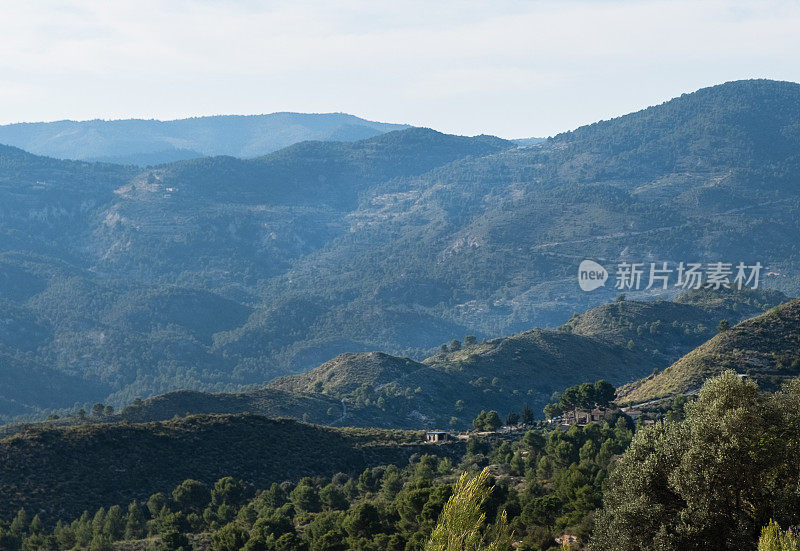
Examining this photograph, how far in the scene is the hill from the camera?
4117 inches

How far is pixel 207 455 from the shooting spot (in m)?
118

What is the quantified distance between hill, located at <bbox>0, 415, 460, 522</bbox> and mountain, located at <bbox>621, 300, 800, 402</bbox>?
134 ft

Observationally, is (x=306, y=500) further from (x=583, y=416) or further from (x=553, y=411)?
(x=553, y=411)

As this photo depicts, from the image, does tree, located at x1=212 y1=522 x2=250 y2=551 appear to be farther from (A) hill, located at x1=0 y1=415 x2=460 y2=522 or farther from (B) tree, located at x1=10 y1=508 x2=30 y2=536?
(A) hill, located at x1=0 y1=415 x2=460 y2=522

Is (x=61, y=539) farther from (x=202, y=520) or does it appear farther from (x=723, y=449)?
(x=723, y=449)

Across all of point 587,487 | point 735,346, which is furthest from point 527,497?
point 735,346

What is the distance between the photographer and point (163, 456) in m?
116

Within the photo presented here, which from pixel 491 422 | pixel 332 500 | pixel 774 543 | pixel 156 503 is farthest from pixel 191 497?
pixel 774 543

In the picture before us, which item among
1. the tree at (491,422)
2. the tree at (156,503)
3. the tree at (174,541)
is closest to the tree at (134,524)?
the tree at (156,503)

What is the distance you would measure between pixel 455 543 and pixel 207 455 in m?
89.5

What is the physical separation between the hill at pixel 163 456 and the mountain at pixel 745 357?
40857 millimetres

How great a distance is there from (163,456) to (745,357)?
83.5 metres

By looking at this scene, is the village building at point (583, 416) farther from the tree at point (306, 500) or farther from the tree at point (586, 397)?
the tree at point (306, 500)

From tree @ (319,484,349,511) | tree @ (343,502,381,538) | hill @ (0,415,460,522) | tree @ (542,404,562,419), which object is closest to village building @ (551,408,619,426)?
tree @ (542,404,562,419)
